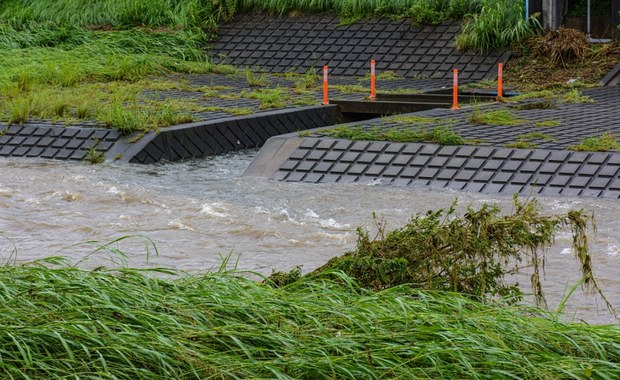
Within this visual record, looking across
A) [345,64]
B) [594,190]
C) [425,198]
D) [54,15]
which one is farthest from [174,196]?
[54,15]

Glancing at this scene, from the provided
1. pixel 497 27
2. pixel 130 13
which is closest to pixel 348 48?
pixel 497 27

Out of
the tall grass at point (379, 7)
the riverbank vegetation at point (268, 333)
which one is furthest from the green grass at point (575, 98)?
the riverbank vegetation at point (268, 333)

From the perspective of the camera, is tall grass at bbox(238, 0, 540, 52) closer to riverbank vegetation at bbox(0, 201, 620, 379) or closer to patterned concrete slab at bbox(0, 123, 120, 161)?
patterned concrete slab at bbox(0, 123, 120, 161)

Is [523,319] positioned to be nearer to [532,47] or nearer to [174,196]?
[174,196]

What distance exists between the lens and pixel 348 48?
22250 millimetres

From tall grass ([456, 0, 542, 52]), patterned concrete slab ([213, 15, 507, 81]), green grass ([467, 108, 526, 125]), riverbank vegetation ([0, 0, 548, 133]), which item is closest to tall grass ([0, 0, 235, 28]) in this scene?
riverbank vegetation ([0, 0, 548, 133])

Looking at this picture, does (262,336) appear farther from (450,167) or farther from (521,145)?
(521,145)

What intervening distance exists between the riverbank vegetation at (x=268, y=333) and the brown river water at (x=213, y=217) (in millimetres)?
2231

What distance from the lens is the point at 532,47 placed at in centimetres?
2105

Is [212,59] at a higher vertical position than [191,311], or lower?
lower

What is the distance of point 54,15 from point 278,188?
13.3 meters

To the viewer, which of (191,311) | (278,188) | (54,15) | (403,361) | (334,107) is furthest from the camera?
(54,15)

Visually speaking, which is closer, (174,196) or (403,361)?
(403,361)

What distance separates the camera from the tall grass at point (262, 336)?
4.76 meters
